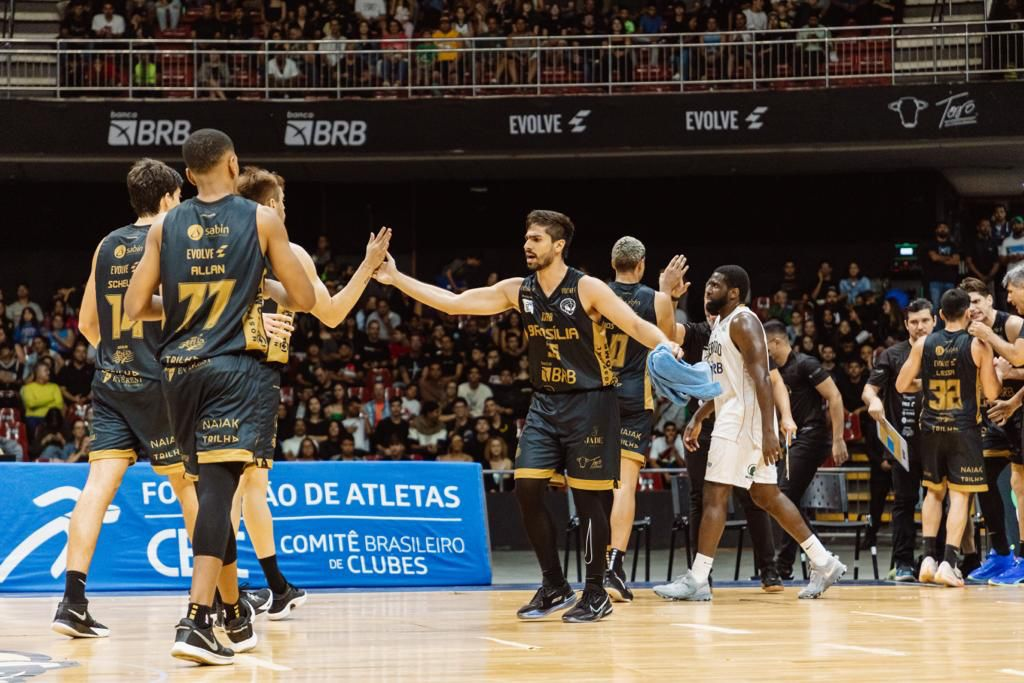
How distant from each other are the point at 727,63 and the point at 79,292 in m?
10.7

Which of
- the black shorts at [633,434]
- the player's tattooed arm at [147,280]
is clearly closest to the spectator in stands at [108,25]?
the black shorts at [633,434]

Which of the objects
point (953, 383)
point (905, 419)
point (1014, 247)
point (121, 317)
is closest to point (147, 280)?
point (121, 317)

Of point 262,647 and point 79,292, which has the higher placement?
point 79,292

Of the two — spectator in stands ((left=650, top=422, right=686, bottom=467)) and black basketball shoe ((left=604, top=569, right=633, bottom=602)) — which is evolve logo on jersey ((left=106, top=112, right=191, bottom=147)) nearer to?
spectator in stands ((left=650, top=422, right=686, bottom=467))

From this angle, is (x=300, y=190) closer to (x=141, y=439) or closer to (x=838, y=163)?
(x=838, y=163)

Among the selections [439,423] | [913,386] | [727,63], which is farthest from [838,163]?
[913,386]

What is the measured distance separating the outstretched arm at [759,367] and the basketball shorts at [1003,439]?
8.71ft

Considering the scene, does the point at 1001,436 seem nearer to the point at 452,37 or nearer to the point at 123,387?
the point at 123,387

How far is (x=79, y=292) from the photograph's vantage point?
70.8 feet

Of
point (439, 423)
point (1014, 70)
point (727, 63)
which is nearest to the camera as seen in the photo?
point (439, 423)

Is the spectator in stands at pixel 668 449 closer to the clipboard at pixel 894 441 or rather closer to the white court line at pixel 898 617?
the clipboard at pixel 894 441

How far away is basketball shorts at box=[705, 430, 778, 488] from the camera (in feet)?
27.1

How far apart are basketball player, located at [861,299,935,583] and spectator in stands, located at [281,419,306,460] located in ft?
23.7

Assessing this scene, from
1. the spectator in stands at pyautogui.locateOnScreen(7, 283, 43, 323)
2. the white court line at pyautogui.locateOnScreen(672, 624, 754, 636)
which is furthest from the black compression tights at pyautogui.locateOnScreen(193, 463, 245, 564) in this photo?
the spectator in stands at pyautogui.locateOnScreen(7, 283, 43, 323)
